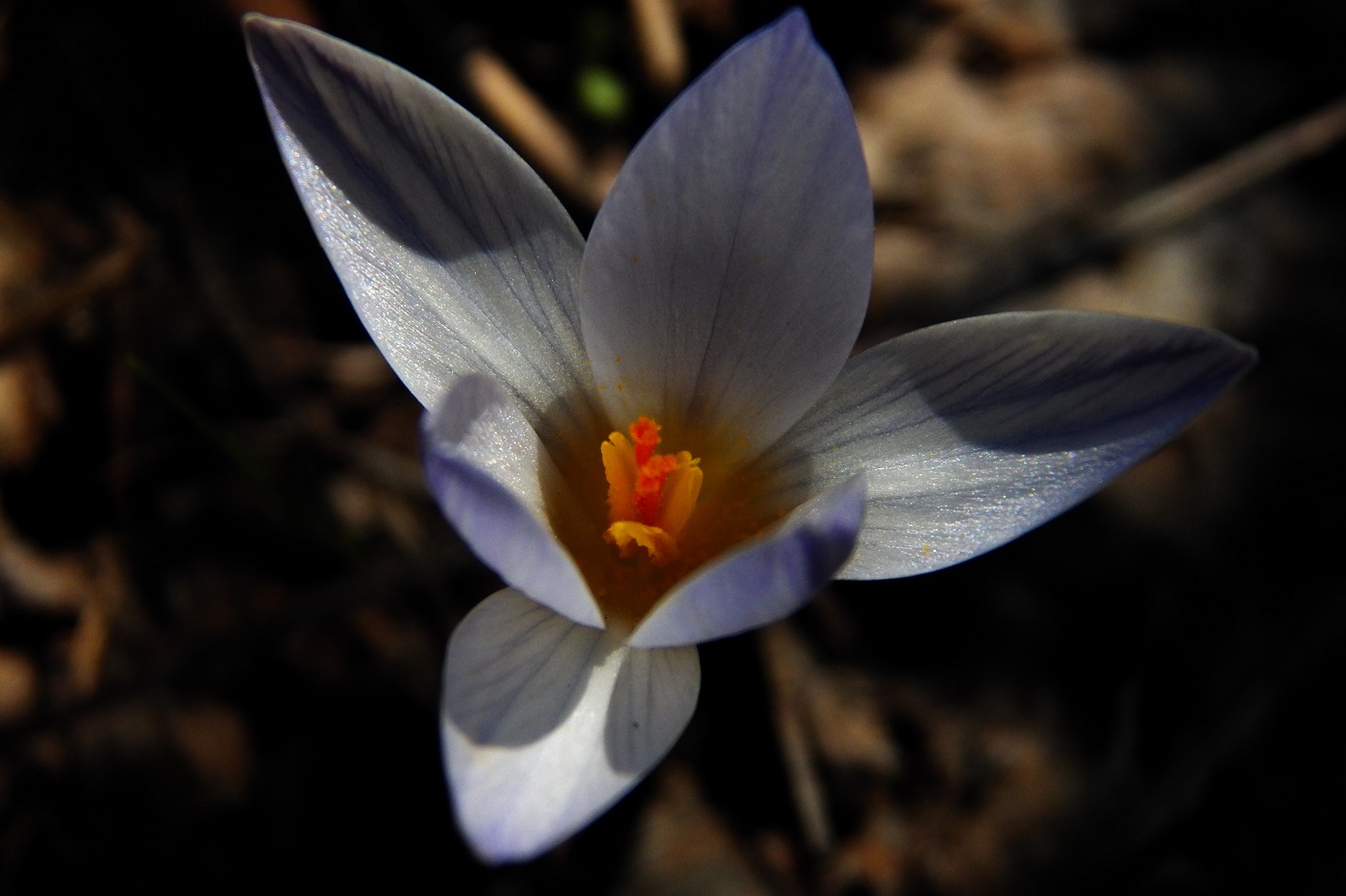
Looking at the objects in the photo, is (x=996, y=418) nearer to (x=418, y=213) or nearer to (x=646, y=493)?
(x=646, y=493)

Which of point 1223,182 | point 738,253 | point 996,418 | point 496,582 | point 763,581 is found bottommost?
point 496,582

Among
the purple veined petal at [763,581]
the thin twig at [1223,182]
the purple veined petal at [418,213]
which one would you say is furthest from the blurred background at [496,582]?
the purple veined petal at [763,581]

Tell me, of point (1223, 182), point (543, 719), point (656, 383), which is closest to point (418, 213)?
point (656, 383)

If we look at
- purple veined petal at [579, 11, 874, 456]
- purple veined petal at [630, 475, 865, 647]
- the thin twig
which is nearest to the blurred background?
the thin twig

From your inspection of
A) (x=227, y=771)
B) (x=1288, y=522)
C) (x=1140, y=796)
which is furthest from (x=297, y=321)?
(x=1288, y=522)

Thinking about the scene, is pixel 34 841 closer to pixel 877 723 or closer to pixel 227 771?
pixel 227 771
